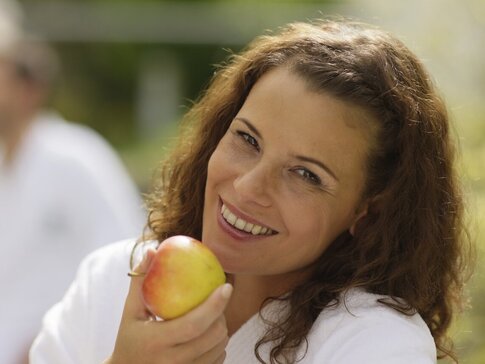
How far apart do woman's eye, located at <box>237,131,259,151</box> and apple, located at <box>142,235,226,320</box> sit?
0.25 m

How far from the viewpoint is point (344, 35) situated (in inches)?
90.4

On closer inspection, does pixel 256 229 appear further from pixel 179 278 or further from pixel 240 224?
pixel 179 278

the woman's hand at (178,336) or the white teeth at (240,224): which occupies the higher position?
the white teeth at (240,224)

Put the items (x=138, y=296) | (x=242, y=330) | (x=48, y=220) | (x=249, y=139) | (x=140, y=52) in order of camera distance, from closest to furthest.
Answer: (x=138, y=296)
(x=249, y=139)
(x=242, y=330)
(x=48, y=220)
(x=140, y=52)

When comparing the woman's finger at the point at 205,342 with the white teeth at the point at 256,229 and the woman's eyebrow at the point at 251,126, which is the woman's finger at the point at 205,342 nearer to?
the white teeth at the point at 256,229

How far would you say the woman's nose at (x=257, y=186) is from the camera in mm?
2158

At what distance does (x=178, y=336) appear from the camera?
2.03 metres

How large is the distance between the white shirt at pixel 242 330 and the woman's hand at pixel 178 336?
235mm

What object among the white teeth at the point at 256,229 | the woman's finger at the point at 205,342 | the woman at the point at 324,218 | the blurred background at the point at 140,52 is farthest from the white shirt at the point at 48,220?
the blurred background at the point at 140,52

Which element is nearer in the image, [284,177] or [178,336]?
[178,336]

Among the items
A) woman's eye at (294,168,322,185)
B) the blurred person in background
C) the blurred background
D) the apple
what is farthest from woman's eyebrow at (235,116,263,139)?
the blurred background

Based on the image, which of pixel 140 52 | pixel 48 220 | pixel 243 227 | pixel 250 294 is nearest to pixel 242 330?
pixel 250 294

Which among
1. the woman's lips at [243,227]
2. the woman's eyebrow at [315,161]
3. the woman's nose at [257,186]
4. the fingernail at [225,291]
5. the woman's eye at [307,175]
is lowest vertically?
the fingernail at [225,291]

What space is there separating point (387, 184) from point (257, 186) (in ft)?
1.00
